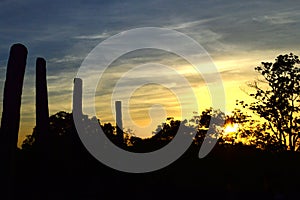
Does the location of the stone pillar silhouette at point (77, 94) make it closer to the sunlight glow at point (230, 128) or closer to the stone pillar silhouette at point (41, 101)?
the stone pillar silhouette at point (41, 101)

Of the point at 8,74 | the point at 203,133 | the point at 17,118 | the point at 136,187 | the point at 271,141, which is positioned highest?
the point at 203,133

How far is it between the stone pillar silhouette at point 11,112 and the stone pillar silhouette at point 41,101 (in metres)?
1.99

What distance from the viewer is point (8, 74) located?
37.6ft

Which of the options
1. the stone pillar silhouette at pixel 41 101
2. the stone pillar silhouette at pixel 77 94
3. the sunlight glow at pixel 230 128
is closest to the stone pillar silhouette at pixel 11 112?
the stone pillar silhouette at pixel 41 101

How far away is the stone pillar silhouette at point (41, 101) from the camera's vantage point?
1325cm

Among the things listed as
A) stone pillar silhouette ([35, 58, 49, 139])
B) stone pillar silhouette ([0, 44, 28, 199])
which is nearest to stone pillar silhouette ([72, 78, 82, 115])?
stone pillar silhouette ([35, 58, 49, 139])

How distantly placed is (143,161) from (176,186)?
61.2 inches

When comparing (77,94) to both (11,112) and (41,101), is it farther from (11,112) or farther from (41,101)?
(11,112)

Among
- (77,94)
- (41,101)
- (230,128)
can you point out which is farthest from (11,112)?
(230,128)

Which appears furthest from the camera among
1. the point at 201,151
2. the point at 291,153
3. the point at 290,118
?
the point at 290,118

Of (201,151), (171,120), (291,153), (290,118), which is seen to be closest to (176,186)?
(201,151)

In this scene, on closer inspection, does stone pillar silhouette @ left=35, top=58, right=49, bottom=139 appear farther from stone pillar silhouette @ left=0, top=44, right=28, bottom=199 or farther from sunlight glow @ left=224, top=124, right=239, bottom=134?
sunlight glow @ left=224, top=124, right=239, bottom=134

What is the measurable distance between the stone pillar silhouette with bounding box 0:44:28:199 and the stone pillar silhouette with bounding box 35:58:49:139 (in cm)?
199

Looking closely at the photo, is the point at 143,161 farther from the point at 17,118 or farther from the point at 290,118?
the point at 290,118
